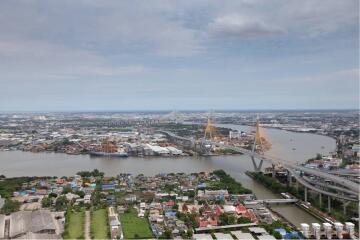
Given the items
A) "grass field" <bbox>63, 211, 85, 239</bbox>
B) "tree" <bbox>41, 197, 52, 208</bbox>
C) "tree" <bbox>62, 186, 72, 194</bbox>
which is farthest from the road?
"tree" <bbox>62, 186, 72, 194</bbox>

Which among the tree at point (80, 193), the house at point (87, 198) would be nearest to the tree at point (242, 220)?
the house at point (87, 198)

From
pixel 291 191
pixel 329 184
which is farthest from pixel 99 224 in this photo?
pixel 329 184

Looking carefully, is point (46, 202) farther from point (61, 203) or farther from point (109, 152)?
point (109, 152)

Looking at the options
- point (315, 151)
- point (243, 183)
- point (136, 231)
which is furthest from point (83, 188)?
point (315, 151)

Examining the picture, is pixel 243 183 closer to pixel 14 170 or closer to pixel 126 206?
pixel 126 206

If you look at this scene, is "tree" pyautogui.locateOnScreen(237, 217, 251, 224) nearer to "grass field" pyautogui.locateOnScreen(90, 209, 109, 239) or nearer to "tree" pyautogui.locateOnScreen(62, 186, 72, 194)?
"grass field" pyautogui.locateOnScreen(90, 209, 109, 239)

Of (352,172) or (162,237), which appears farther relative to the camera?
(352,172)

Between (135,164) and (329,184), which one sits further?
(135,164)
